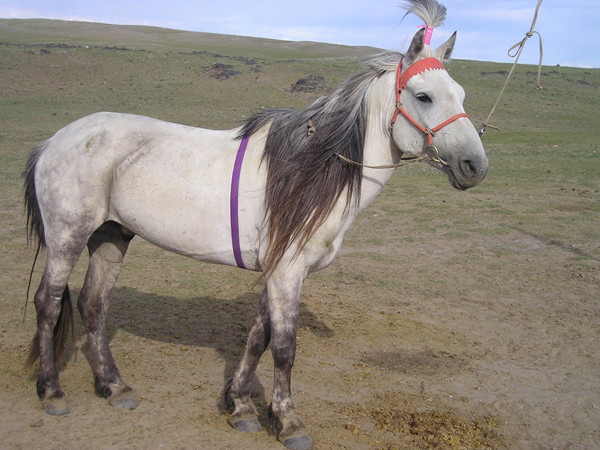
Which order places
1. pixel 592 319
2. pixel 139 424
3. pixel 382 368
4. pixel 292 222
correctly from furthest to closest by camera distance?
pixel 592 319 → pixel 382 368 → pixel 139 424 → pixel 292 222

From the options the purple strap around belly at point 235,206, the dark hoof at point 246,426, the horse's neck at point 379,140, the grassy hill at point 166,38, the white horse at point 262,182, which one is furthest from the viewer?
the grassy hill at point 166,38

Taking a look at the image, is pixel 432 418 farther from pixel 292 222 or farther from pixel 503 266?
pixel 503 266

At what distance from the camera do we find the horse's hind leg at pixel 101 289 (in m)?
4.30

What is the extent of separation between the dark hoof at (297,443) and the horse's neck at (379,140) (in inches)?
62.1

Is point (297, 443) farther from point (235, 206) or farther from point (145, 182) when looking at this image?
point (145, 182)

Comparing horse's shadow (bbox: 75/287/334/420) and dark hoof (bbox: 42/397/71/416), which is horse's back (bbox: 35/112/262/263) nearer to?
dark hoof (bbox: 42/397/71/416)

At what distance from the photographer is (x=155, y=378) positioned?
4520 mm

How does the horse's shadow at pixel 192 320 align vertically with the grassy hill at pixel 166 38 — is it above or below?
below

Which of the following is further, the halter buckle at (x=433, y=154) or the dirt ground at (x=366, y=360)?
the dirt ground at (x=366, y=360)

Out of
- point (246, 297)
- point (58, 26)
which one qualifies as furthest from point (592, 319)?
point (58, 26)

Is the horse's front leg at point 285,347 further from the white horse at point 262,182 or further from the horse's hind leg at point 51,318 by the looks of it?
the horse's hind leg at point 51,318

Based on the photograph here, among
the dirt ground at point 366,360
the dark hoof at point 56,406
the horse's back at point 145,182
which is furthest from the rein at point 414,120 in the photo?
the dark hoof at point 56,406

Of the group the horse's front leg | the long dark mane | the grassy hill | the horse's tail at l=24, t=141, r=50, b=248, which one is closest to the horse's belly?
the long dark mane

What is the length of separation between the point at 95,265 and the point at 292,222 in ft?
6.17
